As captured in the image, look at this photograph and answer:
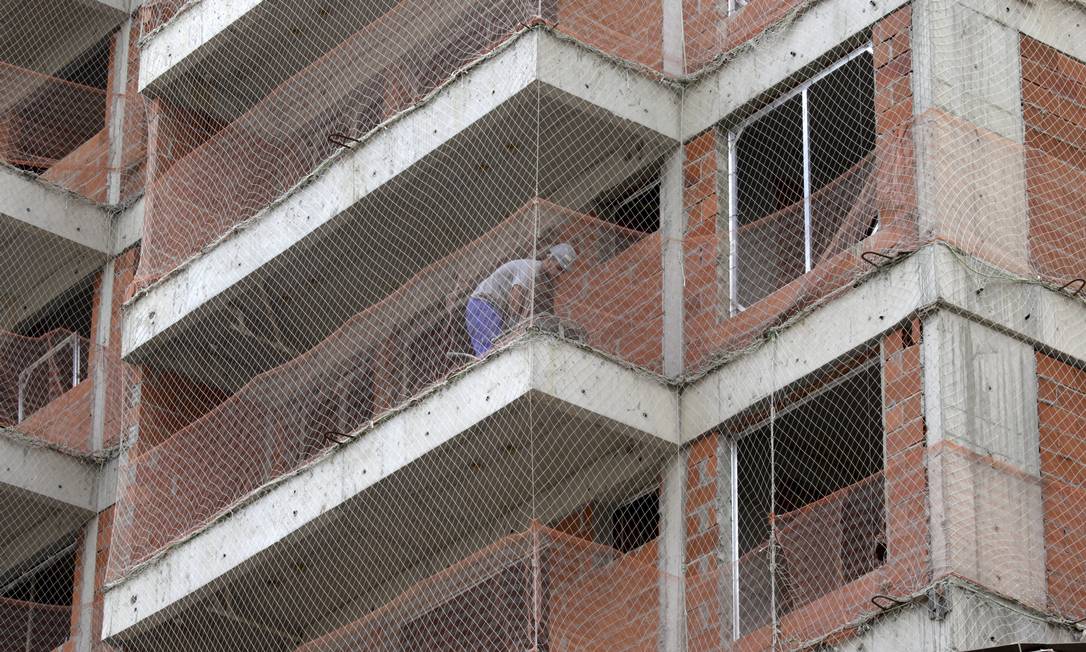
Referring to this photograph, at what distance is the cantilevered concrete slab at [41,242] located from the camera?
3222 cm

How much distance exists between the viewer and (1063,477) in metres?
22.2

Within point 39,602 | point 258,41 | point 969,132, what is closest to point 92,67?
point 258,41

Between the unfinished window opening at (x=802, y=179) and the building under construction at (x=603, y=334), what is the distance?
0.12 feet

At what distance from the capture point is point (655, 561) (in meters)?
23.7

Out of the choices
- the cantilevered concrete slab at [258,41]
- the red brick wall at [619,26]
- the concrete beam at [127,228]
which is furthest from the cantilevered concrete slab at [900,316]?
the concrete beam at [127,228]

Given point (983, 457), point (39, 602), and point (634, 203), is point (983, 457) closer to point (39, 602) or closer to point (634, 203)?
Answer: point (634, 203)

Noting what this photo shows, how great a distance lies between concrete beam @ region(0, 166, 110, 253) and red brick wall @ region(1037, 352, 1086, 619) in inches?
545

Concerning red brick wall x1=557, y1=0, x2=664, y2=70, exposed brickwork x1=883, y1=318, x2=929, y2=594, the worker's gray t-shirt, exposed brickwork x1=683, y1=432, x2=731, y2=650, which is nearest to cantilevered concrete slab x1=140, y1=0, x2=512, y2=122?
red brick wall x1=557, y1=0, x2=664, y2=70

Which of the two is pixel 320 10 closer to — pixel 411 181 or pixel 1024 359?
pixel 411 181

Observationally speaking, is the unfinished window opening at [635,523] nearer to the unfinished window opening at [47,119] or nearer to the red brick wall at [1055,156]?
the red brick wall at [1055,156]

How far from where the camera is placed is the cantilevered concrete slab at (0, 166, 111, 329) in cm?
3222

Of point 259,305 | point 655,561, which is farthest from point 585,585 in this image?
point 259,305

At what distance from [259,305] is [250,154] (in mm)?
1668

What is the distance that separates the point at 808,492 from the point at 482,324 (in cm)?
326
